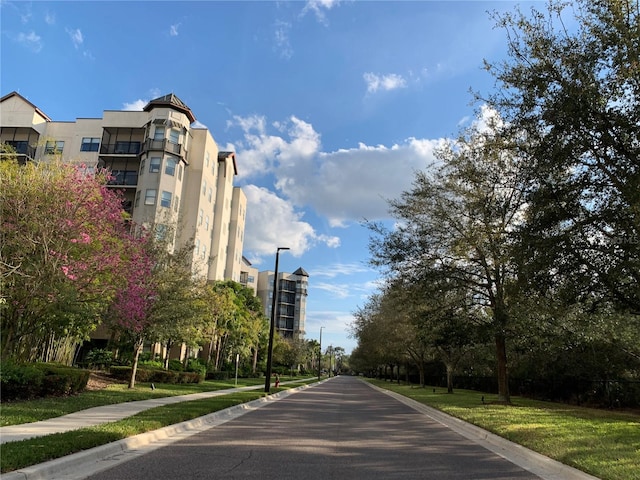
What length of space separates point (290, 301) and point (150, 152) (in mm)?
90589

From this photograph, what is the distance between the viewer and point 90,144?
4844 centimetres

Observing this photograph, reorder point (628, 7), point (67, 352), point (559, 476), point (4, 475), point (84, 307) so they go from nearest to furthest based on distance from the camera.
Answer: point (4, 475) → point (559, 476) → point (628, 7) → point (84, 307) → point (67, 352)

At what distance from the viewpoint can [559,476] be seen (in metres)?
7.69

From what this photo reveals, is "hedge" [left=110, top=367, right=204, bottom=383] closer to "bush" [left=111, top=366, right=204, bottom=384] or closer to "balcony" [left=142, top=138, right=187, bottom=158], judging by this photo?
"bush" [left=111, top=366, right=204, bottom=384]

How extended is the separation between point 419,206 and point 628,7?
12.5m

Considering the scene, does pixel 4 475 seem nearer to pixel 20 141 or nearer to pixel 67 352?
pixel 67 352

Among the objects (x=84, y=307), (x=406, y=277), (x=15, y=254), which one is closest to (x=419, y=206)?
(x=406, y=277)

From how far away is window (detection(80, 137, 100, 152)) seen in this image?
1897 inches

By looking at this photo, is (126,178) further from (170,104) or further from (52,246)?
(52,246)

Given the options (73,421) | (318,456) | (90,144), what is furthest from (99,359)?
(318,456)

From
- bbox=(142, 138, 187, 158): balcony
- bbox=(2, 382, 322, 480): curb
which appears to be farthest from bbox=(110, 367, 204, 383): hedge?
bbox=(142, 138, 187, 158): balcony

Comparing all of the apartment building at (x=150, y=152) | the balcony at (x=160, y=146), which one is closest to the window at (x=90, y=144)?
the apartment building at (x=150, y=152)

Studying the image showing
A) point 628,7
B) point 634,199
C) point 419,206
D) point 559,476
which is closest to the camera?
point 559,476

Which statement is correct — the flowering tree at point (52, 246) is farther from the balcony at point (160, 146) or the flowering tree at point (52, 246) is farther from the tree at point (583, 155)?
the balcony at point (160, 146)
